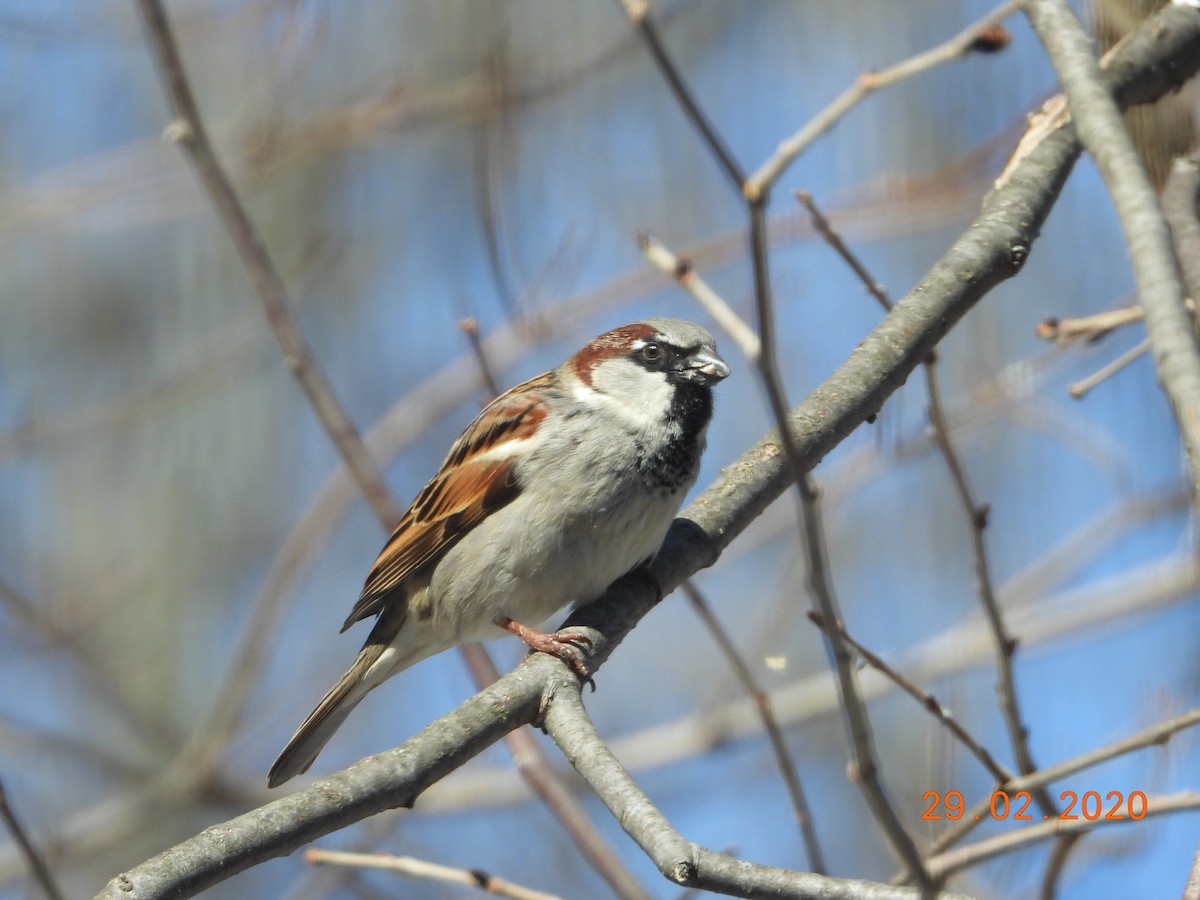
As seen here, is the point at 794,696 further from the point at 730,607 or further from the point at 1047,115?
the point at 1047,115

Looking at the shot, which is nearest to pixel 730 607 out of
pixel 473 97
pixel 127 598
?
pixel 473 97

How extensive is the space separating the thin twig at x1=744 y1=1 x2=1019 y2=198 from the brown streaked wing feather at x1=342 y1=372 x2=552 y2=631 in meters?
1.53

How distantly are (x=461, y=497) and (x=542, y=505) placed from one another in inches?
11.7

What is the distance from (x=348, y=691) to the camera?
312cm

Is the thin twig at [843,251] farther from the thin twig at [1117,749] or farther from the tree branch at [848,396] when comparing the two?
the thin twig at [1117,749]

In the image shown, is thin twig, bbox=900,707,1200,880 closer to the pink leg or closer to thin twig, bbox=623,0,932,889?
thin twig, bbox=623,0,932,889

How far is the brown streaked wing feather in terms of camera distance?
3.10 metres

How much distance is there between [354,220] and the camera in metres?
7.39

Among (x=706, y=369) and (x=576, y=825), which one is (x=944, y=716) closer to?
(x=576, y=825)

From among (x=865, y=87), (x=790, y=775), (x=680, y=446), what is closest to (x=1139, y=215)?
(x=865, y=87)

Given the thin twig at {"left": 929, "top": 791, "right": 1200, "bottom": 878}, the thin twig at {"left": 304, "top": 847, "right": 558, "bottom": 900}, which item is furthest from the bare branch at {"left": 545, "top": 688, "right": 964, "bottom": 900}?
the thin twig at {"left": 304, "top": 847, "right": 558, "bottom": 900}

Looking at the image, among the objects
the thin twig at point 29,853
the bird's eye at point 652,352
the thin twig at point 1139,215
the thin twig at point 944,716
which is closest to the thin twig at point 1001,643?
the thin twig at point 944,716

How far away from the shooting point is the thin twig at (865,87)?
126cm

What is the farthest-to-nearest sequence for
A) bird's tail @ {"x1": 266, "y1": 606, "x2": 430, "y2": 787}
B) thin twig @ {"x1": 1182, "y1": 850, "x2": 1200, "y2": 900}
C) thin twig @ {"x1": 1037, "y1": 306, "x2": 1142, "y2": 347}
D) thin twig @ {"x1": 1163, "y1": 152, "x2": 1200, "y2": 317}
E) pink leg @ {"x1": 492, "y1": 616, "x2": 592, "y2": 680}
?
bird's tail @ {"x1": 266, "y1": 606, "x2": 430, "y2": 787}, thin twig @ {"x1": 1037, "y1": 306, "x2": 1142, "y2": 347}, pink leg @ {"x1": 492, "y1": 616, "x2": 592, "y2": 680}, thin twig @ {"x1": 1163, "y1": 152, "x2": 1200, "y2": 317}, thin twig @ {"x1": 1182, "y1": 850, "x2": 1200, "y2": 900}
